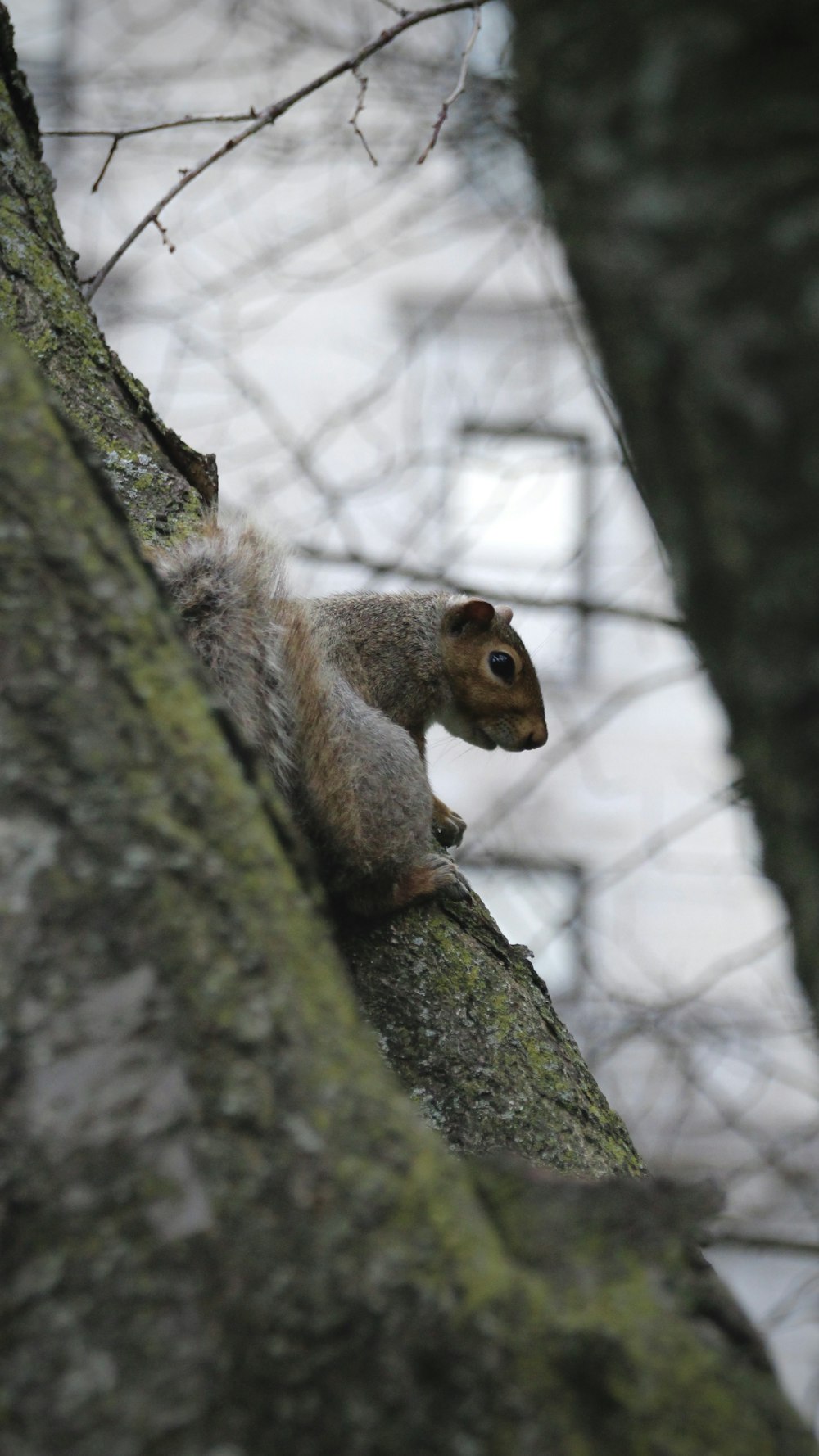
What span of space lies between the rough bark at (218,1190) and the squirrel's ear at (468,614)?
211cm

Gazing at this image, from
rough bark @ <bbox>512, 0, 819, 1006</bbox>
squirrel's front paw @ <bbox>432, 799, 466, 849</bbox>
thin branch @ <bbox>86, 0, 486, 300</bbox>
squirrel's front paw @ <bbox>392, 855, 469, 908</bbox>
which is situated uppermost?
thin branch @ <bbox>86, 0, 486, 300</bbox>

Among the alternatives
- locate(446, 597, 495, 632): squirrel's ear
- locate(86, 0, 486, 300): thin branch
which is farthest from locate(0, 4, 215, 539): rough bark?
locate(446, 597, 495, 632): squirrel's ear

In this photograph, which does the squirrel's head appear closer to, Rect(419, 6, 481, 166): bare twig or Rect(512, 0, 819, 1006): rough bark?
Rect(419, 6, 481, 166): bare twig

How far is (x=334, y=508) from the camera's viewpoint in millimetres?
3600

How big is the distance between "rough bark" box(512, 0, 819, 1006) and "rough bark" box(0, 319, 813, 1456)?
0.29 m

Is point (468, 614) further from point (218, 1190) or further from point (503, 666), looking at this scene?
point (218, 1190)

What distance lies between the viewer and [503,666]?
306 cm

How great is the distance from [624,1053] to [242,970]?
165 inches

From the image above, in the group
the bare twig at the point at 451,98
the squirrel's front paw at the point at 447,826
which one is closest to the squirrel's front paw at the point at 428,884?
the squirrel's front paw at the point at 447,826

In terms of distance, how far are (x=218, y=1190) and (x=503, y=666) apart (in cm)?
236

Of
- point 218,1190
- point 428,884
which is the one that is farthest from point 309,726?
point 218,1190

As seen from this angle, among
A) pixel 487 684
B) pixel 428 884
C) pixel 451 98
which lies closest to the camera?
pixel 428 884

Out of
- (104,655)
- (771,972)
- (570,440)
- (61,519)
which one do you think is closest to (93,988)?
(104,655)

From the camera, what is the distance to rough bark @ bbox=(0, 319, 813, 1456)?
73cm
